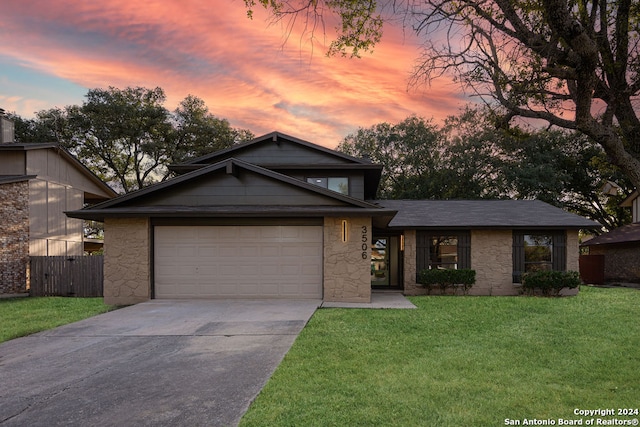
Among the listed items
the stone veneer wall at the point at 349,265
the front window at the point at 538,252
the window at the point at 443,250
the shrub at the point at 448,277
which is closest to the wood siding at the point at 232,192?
the stone veneer wall at the point at 349,265

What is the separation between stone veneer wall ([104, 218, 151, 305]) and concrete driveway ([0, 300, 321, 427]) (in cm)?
261

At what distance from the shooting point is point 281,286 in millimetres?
12477

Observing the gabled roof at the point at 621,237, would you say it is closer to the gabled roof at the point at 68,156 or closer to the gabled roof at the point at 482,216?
the gabled roof at the point at 482,216

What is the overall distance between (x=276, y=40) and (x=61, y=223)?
1846 centimetres

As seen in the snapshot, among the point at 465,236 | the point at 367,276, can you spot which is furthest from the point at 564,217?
the point at 367,276

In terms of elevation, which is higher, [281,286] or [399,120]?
[399,120]

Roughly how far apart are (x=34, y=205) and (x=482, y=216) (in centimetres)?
1968

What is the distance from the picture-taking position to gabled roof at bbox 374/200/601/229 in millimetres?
15180

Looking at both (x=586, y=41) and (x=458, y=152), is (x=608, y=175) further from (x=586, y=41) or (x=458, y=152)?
(x=586, y=41)

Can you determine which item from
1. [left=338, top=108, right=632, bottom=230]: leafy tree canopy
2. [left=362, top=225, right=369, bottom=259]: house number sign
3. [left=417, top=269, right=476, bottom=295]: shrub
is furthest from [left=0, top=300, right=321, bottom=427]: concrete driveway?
[left=338, top=108, right=632, bottom=230]: leafy tree canopy

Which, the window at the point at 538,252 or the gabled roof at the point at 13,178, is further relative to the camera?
the gabled roof at the point at 13,178

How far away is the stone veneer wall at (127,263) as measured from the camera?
12398 millimetres

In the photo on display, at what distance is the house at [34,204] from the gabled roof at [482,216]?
15689 millimetres

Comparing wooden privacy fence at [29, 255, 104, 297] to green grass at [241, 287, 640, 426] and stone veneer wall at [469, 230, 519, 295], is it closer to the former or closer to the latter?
green grass at [241, 287, 640, 426]
